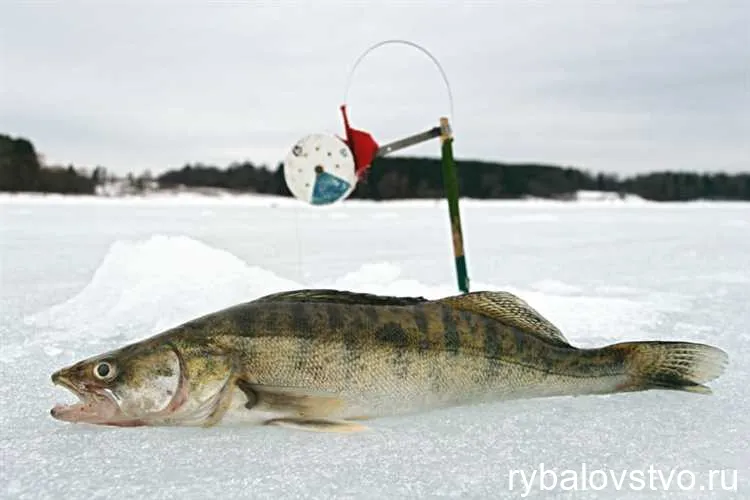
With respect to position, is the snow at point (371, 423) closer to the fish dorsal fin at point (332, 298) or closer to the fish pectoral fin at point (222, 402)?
the fish pectoral fin at point (222, 402)

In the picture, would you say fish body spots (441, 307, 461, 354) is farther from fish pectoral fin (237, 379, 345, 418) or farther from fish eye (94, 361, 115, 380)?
fish eye (94, 361, 115, 380)

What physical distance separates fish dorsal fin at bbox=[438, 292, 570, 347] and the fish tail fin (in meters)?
0.27

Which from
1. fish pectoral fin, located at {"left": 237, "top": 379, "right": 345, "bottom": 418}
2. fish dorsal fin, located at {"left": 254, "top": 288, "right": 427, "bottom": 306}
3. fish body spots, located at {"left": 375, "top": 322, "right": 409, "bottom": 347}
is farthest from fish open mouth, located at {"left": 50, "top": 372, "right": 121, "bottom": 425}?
fish body spots, located at {"left": 375, "top": 322, "right": 409, "bottom": 347}

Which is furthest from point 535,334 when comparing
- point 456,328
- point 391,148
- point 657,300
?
point 657,300

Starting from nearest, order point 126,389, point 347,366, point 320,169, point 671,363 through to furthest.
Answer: point 126,389 → point 347,366 → point 671,363 → point 320,169

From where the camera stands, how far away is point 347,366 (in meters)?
2.65

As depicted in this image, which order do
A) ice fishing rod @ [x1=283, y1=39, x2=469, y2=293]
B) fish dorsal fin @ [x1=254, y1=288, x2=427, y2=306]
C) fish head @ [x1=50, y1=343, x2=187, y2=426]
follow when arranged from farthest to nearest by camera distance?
ice fishing rod @ [x1=283, y1=39, x2=469, y2=293]
fish dorsal fin @ [x1=254, y1=288, x2=427, y2=306]
fish head @ [x1=50, y1=343, x2=187, y2=426]

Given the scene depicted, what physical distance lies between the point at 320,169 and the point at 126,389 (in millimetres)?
3075

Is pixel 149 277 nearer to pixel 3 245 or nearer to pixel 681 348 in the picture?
pixel 681 348

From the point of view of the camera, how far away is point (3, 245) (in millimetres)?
11367

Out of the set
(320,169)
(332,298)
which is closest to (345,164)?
(320,169)

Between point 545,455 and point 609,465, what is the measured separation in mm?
223

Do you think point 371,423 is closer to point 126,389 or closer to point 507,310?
point 507,310

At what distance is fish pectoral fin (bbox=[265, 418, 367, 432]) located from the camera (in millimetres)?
2518
